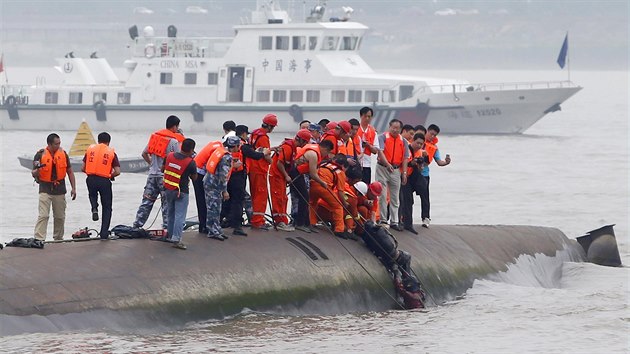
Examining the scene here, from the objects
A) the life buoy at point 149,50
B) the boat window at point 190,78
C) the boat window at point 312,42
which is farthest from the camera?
the boat window at point 190,78

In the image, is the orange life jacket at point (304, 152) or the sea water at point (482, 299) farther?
the orange life jacket at point (304, 152)

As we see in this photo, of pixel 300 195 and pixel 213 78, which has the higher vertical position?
pixel 213 78

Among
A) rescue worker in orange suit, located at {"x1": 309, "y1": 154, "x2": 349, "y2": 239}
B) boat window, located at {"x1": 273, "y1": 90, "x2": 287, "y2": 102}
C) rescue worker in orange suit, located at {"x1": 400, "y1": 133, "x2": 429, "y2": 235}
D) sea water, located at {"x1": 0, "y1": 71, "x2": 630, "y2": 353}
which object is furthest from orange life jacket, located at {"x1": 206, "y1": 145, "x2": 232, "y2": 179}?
boat window, located at {"x1": 273, "y1": 90, "x2": 287, "y2": 102}

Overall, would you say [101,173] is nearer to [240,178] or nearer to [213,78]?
[240,178]

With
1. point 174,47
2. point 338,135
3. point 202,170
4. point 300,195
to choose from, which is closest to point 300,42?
point 174,47

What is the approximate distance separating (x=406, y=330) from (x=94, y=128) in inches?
2211

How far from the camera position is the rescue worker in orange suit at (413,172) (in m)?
25.1

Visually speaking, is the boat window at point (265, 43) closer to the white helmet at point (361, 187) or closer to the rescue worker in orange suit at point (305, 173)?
the rescue worker in orange suit at point (305, 173)

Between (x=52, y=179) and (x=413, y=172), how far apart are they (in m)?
6.53

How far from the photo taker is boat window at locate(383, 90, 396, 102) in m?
72.4

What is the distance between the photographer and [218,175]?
2092 centimetres

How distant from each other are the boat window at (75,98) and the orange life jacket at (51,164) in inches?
2193

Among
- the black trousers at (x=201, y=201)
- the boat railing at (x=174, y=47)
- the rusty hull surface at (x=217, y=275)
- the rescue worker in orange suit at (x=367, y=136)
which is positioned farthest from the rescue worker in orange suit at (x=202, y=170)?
the boat railing at (x=174, y=47)

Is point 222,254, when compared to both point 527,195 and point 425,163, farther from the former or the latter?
point 527,195
